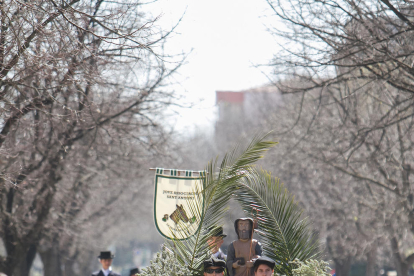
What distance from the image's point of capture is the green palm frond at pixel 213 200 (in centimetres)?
782

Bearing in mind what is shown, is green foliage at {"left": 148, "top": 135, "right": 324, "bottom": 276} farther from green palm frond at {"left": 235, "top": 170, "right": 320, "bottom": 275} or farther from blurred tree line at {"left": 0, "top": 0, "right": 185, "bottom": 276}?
blurred tree line at {"left": 0, "top": 0, "right": 185, "bottom": 276}

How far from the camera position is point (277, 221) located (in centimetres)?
879

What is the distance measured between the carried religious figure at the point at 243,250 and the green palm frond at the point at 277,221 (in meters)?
0.20

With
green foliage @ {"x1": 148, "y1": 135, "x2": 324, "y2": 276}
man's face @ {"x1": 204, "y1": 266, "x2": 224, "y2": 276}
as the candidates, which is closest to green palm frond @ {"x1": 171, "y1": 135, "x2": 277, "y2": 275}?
green foliage @ {"x1": 148, "y1": 135, "x2": 324, "y2": 276}

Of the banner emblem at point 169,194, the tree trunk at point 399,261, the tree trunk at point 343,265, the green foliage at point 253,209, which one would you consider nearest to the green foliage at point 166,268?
the green foliage at point 253,209

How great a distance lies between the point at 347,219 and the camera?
21.8m

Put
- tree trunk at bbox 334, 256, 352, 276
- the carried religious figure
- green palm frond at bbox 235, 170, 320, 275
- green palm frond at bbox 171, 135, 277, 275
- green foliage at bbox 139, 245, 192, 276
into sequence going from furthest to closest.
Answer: tree trunk at bbox 334, 256, 352, 276 → the carried religious figure → green palm frond at bbox 235, 170, 320, 275 → green palm frond at bbox 171, 135, 277, 275 → green foliage at bbox 139, 245, 192, 276

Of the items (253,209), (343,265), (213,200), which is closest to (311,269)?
(213,200)

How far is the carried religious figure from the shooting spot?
28.7ft

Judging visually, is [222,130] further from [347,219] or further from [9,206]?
[9,206]

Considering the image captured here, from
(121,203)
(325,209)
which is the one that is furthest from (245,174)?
(121,203)

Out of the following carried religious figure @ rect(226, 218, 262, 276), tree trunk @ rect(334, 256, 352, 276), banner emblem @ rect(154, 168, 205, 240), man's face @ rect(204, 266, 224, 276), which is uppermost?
banner emblem @ rect(154, 168, 205, 240)

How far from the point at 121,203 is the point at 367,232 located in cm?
1297

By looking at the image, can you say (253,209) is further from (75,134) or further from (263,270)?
(75,134)
